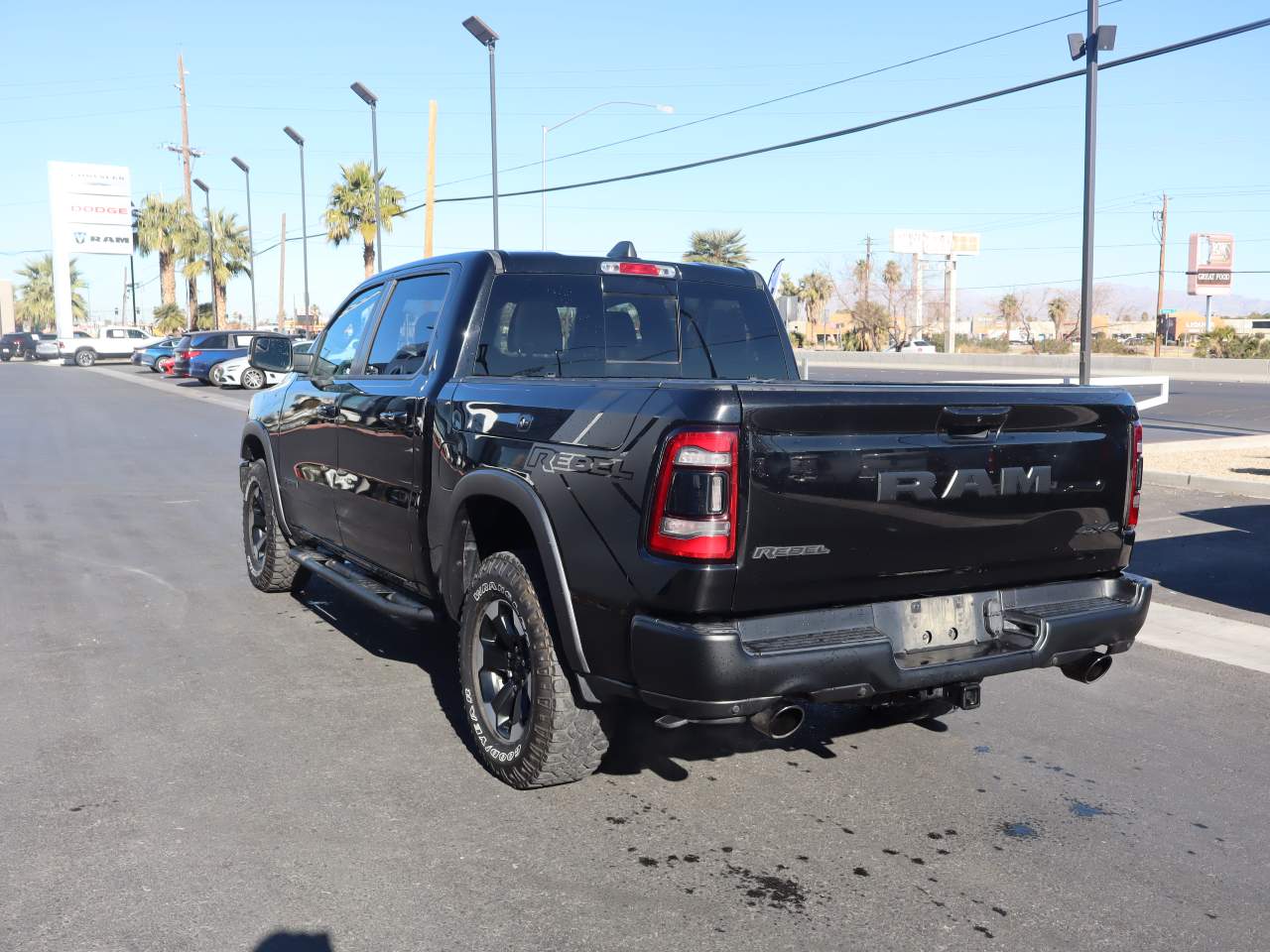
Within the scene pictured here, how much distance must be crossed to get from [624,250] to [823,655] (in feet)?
9.29

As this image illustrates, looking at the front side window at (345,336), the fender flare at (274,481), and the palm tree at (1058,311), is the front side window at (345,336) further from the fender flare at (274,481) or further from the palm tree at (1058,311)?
the palm tree at (1058,311)

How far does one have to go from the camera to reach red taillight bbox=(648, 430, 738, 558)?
342 centimetres

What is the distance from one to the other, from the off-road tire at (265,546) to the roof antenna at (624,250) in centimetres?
284

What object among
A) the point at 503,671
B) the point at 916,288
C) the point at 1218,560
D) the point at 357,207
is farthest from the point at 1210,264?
the point at 503,671

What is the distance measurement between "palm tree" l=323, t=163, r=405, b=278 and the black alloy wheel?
49263 mm

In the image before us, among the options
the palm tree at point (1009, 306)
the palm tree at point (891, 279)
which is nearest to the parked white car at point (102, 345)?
the palm tree at point (891, 279)

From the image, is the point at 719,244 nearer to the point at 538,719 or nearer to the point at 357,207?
the point at 357,207

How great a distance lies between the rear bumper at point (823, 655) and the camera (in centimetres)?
347

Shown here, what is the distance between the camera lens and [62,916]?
3338mm

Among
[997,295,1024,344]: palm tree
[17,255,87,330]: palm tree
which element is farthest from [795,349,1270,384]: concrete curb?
[17,255,87,330]: palm tree

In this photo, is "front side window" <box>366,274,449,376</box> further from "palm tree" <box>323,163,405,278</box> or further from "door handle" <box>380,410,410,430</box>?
"palm tree" <box>323,163,405,278</box>

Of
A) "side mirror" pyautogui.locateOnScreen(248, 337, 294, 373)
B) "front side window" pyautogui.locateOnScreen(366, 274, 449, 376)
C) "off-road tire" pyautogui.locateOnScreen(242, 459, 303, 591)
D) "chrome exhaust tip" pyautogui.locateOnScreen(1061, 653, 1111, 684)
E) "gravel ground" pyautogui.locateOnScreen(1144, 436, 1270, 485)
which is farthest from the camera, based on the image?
"gravel ground" pyautogui.locateOnScreen(1144, 436, 1270, 485)

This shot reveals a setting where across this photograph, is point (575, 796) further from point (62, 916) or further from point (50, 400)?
point (50, 400)

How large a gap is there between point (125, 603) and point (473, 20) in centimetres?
1951
